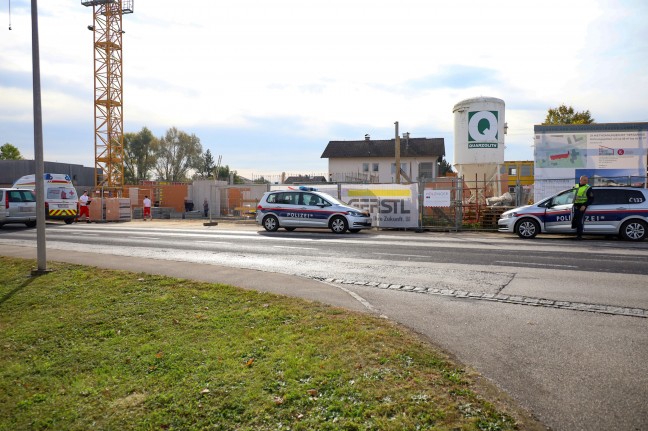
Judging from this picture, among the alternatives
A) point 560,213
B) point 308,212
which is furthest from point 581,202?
point 308,212

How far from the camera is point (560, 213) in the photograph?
16406 mm

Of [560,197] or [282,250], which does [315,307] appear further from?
[560,197]

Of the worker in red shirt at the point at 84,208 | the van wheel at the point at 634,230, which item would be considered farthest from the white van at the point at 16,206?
the van wheel at the point at 634,230

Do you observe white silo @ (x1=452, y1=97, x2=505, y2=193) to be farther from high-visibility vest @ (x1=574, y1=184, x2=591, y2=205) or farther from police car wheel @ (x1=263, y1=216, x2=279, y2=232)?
police car wheel @ (x1=263, y1=216, x2=279, y2=232)

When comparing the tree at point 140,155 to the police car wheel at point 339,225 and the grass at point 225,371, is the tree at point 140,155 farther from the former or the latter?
the grass at point 225,371

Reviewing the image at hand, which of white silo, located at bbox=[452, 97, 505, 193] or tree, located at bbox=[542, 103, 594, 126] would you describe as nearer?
white silo, located at bbox=[452, 97, 505, 193]

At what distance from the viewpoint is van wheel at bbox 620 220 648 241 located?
1552 centimetres

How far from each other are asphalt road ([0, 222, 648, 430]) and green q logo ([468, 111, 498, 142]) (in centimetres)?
953

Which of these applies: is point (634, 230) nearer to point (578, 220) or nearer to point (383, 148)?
point (578, 220)

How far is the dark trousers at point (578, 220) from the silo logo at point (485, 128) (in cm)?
927

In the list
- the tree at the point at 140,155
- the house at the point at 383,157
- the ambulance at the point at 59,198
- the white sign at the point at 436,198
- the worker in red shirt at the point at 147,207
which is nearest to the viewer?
the white sign at the point at 436,198

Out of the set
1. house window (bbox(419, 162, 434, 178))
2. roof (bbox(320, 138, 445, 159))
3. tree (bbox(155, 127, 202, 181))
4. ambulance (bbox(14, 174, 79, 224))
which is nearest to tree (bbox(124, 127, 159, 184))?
tree (bbox(155, 127, 202, 181))

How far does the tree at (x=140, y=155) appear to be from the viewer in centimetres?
7088

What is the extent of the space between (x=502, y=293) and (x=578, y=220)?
379 inches
